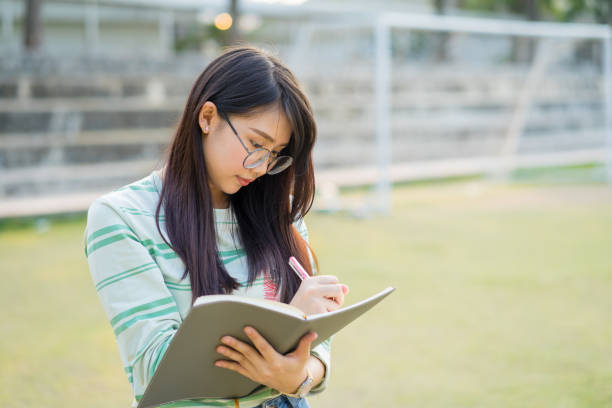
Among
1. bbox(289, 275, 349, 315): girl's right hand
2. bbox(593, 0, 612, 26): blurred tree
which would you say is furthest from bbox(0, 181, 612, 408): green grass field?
bbox(593, 0, 612, 26): blurred tree

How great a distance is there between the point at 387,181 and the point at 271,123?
20.2 feet

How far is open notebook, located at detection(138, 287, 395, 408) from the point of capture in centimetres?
104

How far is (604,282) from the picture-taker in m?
4.43

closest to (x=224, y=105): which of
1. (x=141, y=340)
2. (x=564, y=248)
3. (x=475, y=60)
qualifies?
(x=141, y=340)

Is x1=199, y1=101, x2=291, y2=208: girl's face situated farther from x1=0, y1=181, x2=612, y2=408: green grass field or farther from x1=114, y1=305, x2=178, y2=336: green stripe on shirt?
x1=0, y1=181, x2=612, y2=408: green grass field

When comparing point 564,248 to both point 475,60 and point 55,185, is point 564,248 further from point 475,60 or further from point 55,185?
point 475,60

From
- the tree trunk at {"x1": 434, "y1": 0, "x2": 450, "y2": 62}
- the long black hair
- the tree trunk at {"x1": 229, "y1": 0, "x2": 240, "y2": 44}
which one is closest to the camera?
the long black hair

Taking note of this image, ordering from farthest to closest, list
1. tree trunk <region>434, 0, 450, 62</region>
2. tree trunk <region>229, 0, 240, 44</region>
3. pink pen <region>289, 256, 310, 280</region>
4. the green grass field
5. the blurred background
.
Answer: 1. tree trunk <region>434, 0, 450, 62</region>
2. tree trunk <region>229, 0, 240, 44</region>
3. the blurred background
4. the green grass field
5. pink pen <region>289, 256, 310, 280</region>

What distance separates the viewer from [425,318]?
149 inches

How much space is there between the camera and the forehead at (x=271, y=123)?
1343 millimetres

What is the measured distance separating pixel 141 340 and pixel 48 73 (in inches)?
266

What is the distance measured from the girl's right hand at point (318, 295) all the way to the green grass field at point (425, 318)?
5.17ft

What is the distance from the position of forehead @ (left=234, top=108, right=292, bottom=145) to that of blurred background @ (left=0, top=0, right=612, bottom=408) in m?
0.54

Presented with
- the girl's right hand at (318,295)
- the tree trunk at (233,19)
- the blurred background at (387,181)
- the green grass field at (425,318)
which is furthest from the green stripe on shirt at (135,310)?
the tree trunk at (233,19)
